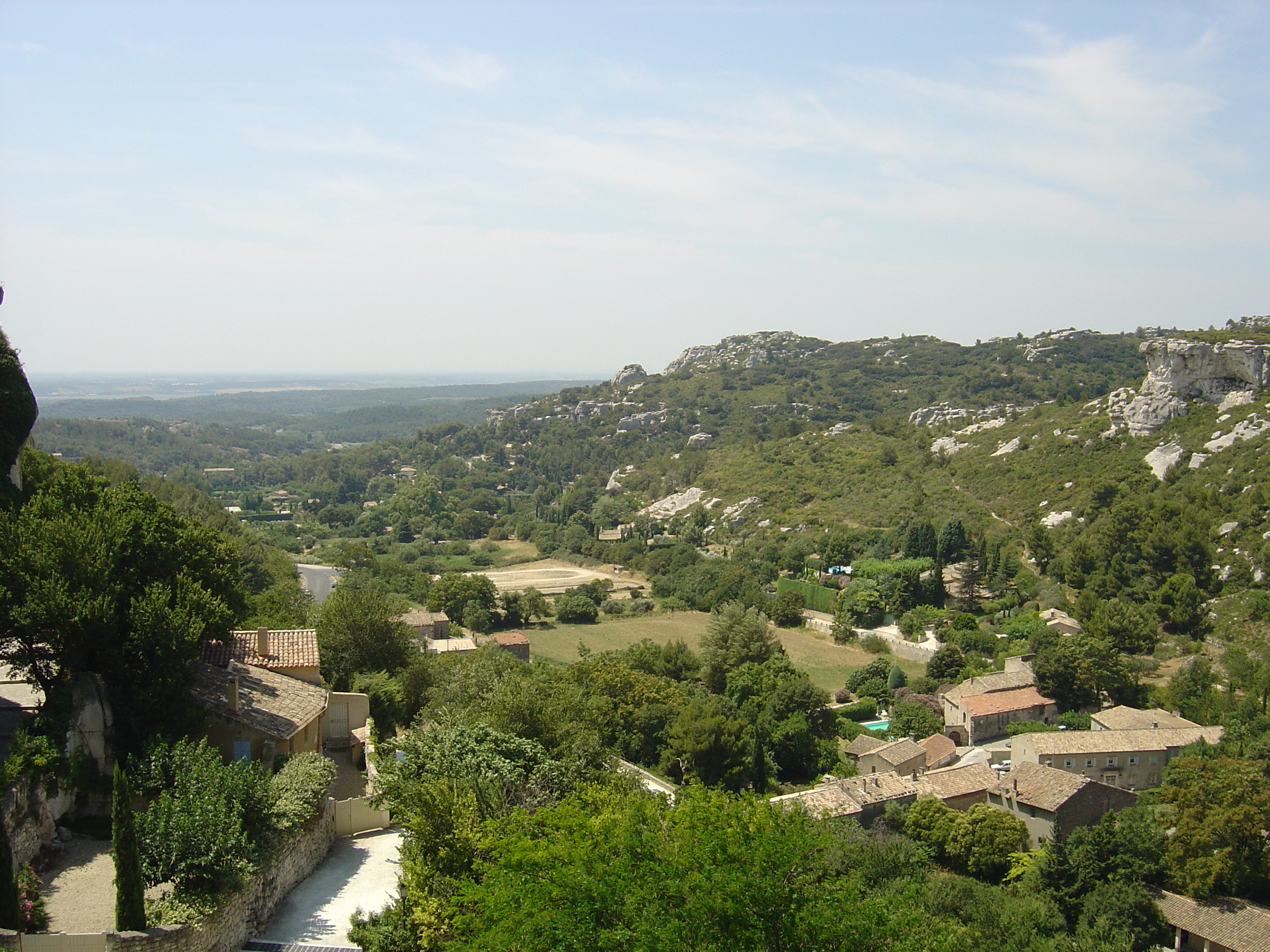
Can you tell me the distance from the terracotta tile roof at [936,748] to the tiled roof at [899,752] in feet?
1.34

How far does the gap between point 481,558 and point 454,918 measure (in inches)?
2934

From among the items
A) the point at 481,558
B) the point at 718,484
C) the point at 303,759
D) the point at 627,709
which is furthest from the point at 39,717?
the point at 718,484


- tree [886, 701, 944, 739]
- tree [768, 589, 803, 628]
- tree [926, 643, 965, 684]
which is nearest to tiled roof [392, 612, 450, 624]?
tree [768, 589, 803, 628]

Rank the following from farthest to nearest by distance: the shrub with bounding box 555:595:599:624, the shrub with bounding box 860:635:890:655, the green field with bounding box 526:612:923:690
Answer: the shrub with bounding box 555:595:599:624 < the shrub with bounding box 860:635:890:655 < the green field with bounding box 526:612:923:690

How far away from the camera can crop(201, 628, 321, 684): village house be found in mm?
17620

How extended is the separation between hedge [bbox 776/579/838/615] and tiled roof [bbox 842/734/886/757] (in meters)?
24.0

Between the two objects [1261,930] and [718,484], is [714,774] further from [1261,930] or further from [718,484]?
[718,484]

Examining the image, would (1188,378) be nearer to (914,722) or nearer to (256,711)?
(914,722)

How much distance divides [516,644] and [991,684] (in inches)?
851

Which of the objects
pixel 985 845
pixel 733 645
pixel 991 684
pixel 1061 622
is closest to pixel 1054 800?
pixel 985 845

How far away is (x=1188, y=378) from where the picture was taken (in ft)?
194

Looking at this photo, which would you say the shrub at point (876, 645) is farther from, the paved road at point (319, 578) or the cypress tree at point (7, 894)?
the cypress tree at point (7, 894)

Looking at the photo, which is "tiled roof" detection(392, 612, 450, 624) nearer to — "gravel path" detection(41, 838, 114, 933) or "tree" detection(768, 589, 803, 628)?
"tree" detection(768, 589, 803, 628)

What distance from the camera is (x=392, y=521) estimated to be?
105m
